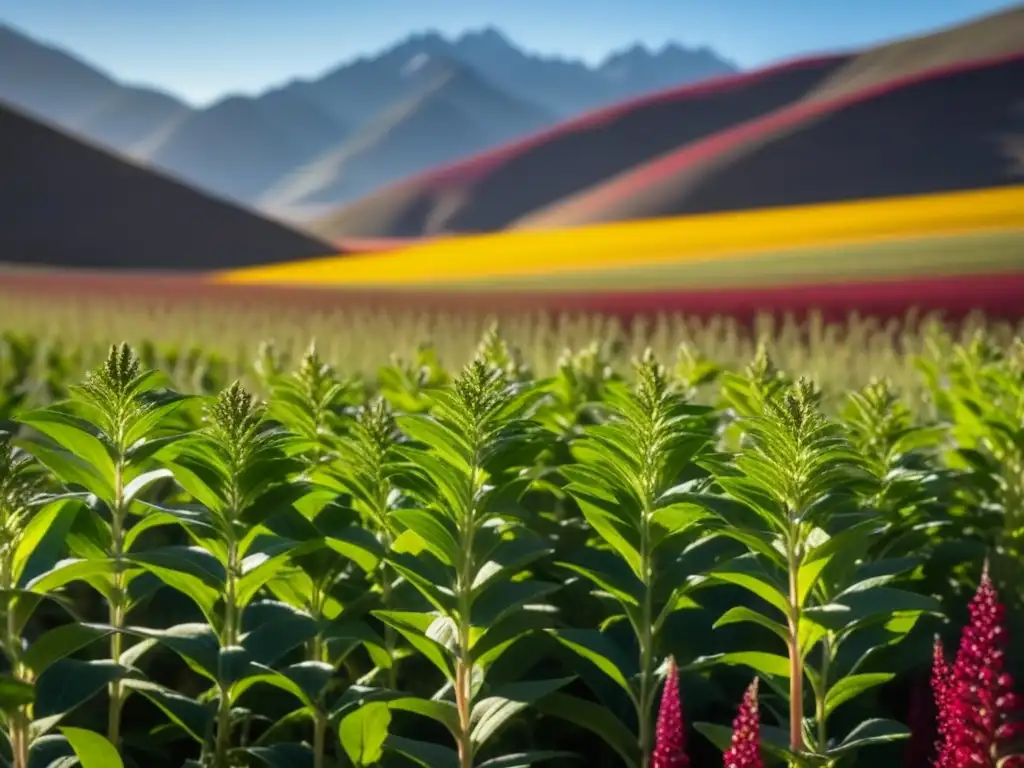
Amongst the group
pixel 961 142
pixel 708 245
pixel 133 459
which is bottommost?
pixel 133 459

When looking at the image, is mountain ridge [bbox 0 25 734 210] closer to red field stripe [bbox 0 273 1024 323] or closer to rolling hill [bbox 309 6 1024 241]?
rolling hill [bbox 309 6 1024 241]

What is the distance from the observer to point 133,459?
1625 mm

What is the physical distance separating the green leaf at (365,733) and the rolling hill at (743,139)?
27.6m

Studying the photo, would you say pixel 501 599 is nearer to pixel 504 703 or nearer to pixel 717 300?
pixel 504 703

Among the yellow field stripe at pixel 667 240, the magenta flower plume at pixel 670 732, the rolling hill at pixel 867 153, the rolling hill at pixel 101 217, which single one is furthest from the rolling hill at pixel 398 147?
the magenta flower plume at pixel 670 732

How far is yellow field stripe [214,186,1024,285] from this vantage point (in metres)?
18.3

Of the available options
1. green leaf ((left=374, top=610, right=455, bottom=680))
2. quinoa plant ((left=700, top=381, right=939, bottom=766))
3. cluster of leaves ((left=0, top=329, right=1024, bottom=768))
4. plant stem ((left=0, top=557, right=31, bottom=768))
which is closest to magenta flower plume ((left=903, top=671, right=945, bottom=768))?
cluster of leaves ((left=0, top=329, right=1024, bottom=768))

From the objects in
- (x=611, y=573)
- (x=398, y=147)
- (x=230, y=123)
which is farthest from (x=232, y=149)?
(x=611, y=573)

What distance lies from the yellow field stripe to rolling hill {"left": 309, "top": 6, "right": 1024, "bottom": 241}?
258 cm

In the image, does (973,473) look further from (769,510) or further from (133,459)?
(133,459)

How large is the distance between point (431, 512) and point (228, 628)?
361mm

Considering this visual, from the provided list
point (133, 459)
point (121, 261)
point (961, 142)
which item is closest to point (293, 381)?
point (133, 459)

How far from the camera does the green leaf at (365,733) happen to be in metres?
1.58

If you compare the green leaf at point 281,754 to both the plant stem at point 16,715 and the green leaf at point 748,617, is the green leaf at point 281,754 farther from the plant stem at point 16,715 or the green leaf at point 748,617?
the green leaf at point 748,617
